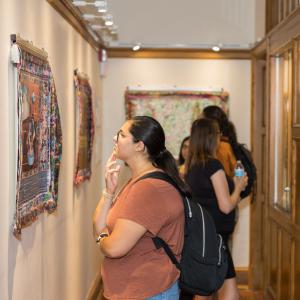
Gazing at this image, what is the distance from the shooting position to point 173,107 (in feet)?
20.5

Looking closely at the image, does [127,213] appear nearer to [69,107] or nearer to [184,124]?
[69,107]

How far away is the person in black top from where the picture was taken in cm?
382

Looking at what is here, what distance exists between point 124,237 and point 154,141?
0.44 m

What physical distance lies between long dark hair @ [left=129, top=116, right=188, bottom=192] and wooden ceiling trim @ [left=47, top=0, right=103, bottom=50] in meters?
1.14

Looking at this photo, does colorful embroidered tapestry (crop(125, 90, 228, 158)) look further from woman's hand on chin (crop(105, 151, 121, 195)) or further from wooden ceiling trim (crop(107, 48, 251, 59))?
woman's hand on chin (crop(105, 151, 121, 195))

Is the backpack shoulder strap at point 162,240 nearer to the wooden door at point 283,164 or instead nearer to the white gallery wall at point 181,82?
the wooden door at point 283,164

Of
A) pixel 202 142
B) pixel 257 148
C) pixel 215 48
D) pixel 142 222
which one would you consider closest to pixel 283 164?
pixel 202 142

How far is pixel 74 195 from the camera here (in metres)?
4.21

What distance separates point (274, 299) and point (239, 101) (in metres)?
2.22

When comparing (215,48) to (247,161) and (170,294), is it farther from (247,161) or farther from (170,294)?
(170,294)

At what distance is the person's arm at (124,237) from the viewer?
7.57ft

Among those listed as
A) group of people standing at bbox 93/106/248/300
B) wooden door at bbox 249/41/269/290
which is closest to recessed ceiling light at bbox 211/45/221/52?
wooden door at bbox 249/41/269/290

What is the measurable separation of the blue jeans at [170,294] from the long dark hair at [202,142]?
4.75ft

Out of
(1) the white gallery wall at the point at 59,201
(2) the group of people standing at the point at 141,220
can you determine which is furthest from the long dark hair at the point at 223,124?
(2) the group of people standing at the point at 141,220
